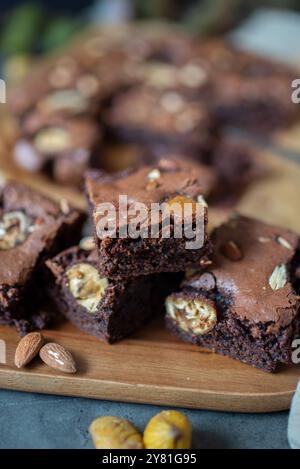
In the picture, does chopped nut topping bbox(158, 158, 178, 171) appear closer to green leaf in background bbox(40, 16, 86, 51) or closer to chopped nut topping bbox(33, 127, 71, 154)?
chopped nut topping bbox(33, 127, 71, 154)

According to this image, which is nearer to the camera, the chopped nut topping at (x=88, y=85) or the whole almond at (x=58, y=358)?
the whole almond at (x=58, y=358)

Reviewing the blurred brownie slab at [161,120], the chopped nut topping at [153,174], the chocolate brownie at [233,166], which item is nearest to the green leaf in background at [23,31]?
the blurred brownie slab at [161,120]

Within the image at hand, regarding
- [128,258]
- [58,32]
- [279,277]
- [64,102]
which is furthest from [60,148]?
[58,32]

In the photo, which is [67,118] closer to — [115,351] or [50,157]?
[50,157]

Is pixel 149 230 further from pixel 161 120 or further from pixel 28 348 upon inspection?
pixel 161 120

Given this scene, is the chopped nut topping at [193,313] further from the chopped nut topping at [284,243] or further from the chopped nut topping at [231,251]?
the chopped nut topping at [284,243]
